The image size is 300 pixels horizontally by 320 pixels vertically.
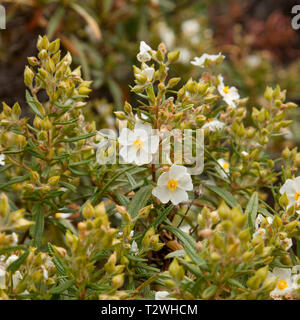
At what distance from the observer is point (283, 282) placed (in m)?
1.08

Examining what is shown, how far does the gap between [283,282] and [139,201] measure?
1.46 ft

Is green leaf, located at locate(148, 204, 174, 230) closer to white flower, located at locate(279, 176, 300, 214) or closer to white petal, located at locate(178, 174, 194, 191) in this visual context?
white petal, located at locate(178, 174, 194, 191)

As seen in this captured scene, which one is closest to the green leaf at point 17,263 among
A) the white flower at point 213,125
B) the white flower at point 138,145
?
the white flower at point 138,145

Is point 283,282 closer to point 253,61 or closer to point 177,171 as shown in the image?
point 177,171

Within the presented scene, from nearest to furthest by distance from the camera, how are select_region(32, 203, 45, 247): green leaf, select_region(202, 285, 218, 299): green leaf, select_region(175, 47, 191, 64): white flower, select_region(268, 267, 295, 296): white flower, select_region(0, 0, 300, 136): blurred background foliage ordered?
select_region(202, 285, 218, 299): green leaf, select_region(268, 267, 295, 296): white flower, select_region(32, 203, 45, 247): green leaf, select_region(0, 0, 300, 136): blurred background foliage, select_region(175, 47, 191, 64): white flower

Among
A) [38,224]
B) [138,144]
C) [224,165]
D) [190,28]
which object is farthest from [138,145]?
[190,28]

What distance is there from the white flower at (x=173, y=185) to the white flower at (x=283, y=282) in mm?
320

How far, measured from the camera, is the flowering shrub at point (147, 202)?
0.92 metres

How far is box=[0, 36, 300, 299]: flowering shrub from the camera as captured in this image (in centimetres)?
92

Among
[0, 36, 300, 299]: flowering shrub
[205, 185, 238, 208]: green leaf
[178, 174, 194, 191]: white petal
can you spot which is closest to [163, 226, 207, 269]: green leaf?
[0, 36, 300, 299]: flowering shrub

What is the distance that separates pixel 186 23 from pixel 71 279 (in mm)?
2680

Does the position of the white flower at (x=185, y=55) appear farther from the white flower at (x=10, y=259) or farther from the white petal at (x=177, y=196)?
the white flower at (x=10, y=259)

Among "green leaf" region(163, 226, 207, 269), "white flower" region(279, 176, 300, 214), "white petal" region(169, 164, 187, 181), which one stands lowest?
"green leaf" region(163, 226, 207, 269)
